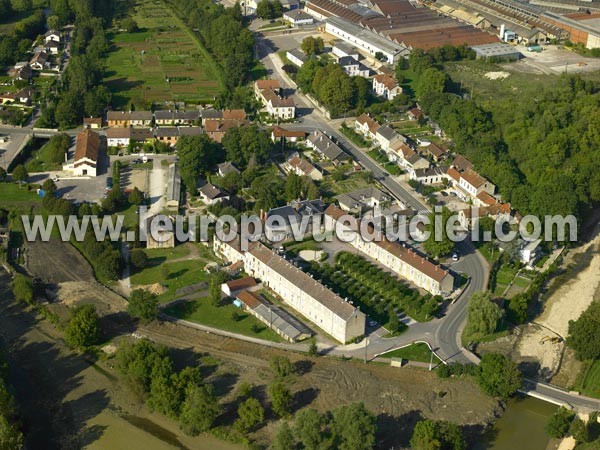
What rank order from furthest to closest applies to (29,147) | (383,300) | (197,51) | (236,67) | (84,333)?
1. (197,51)
2. (236,67)
3. (29,147)
4. (383,300)
5. (84,333)

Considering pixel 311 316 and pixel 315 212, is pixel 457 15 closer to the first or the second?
pixel 315 212

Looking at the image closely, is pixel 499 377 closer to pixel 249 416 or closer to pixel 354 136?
pixel 249 416

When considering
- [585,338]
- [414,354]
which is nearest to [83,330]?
[414,354]

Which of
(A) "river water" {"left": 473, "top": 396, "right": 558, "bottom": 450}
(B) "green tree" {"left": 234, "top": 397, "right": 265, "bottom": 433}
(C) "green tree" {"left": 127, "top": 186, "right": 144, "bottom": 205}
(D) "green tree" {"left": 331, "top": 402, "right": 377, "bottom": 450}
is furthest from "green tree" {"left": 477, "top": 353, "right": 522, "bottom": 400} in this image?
(C) "green tree" {"left": 127, "top": 186, "right": 144, "bottom": 205}

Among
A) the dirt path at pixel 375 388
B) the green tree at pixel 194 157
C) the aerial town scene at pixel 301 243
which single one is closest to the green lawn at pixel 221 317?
the aerial town scene at pixel 301 243

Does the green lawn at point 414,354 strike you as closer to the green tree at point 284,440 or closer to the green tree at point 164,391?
the green tree at point 284,440

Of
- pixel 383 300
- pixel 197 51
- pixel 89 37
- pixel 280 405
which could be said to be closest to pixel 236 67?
pixel 197 51

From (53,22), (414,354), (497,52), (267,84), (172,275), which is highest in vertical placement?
(53,22)
